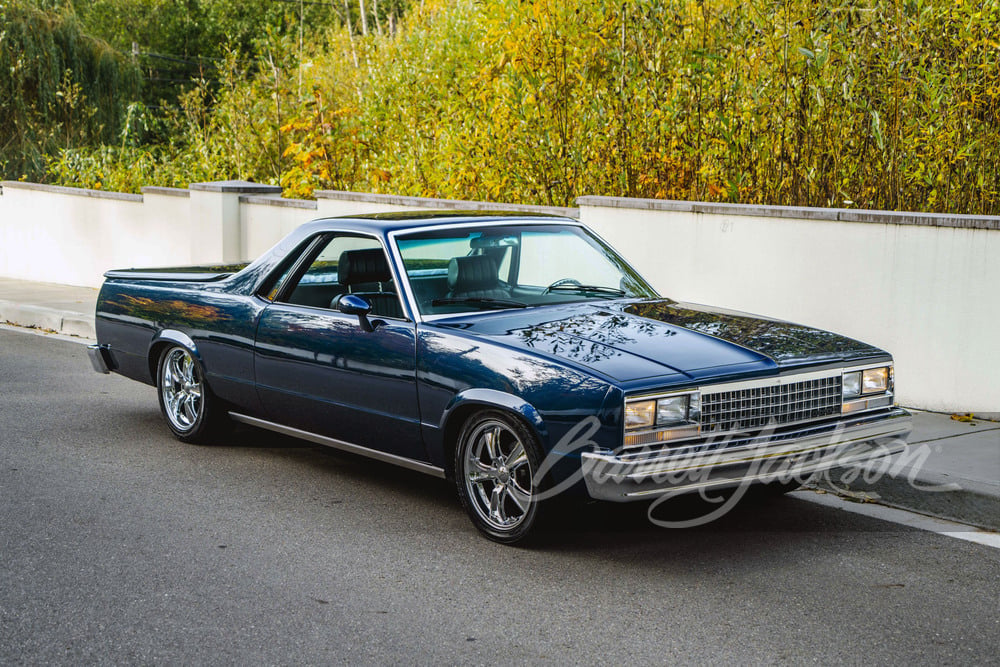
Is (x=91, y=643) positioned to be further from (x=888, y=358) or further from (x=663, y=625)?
(x=888, y=358)

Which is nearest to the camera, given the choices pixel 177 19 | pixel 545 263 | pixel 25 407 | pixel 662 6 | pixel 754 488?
pixel 754 488

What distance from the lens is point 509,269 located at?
6.12m

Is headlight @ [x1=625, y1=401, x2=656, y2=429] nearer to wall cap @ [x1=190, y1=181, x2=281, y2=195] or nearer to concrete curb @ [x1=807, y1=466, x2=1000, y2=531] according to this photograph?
concrete curb @ [x1=807, y1=466, x2=1000, y2=531]

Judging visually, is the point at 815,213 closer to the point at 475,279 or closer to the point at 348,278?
the point at 475,279

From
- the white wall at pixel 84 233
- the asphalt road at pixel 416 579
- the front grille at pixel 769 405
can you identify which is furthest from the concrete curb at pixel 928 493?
the white wall at pixel 84 233

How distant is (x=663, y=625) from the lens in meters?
4.28

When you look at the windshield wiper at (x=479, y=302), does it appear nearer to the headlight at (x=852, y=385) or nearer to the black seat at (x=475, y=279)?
the black seat at (x=475, y=279)

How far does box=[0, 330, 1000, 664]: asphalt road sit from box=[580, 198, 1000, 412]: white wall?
8.88ft

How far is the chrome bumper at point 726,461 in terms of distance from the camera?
4652 millimetres

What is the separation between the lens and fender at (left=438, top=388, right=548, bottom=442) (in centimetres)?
484

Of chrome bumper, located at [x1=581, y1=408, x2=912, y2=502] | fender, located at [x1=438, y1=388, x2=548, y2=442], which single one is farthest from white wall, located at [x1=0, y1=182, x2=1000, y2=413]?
fender, located at [x1=438, y1=388, x2=548, y2=442]

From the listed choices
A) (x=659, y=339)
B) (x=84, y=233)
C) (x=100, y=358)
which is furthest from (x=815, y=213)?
(x=84, y=233)

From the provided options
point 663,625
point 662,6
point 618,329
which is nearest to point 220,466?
point 618,329

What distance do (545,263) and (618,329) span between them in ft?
3.49
